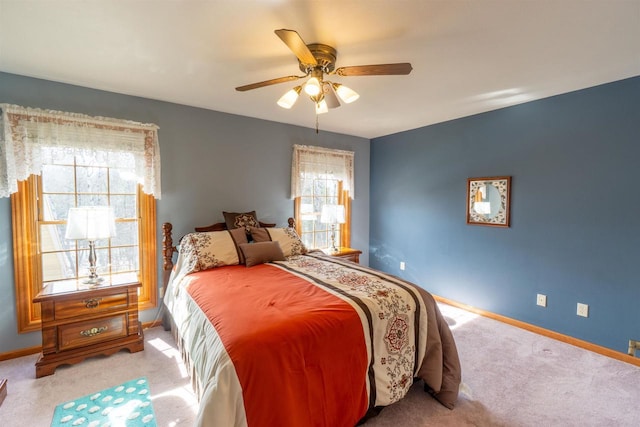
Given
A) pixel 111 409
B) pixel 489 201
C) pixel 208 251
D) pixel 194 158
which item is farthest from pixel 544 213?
pixel 111 409

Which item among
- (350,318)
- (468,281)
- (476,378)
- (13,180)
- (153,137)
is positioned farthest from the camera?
(468,281)

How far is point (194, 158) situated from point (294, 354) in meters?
2.58

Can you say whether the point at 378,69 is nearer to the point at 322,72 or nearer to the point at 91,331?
the point at 322,72

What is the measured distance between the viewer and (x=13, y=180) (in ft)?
7.86

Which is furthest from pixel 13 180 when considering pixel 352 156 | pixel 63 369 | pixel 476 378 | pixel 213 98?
pixel 476 378

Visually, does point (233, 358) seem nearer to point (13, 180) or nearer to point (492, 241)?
point (13, 180)

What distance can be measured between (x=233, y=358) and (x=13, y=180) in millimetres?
2592

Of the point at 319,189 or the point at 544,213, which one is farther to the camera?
the point at 319,189

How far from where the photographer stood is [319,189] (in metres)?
4.38

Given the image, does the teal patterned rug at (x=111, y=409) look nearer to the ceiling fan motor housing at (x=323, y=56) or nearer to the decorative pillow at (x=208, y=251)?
the decorative pillow at (x=208, y=251)

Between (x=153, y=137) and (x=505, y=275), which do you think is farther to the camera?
(x=505, y=275)

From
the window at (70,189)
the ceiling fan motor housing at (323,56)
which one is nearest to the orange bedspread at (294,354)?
the ceiling fan motor housing at (323,56)

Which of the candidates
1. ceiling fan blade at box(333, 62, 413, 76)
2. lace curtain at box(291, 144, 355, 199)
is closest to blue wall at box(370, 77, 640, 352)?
lace curtain at box(291, 144, 355, 199)

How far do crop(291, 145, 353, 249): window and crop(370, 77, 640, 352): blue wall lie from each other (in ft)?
3.04
